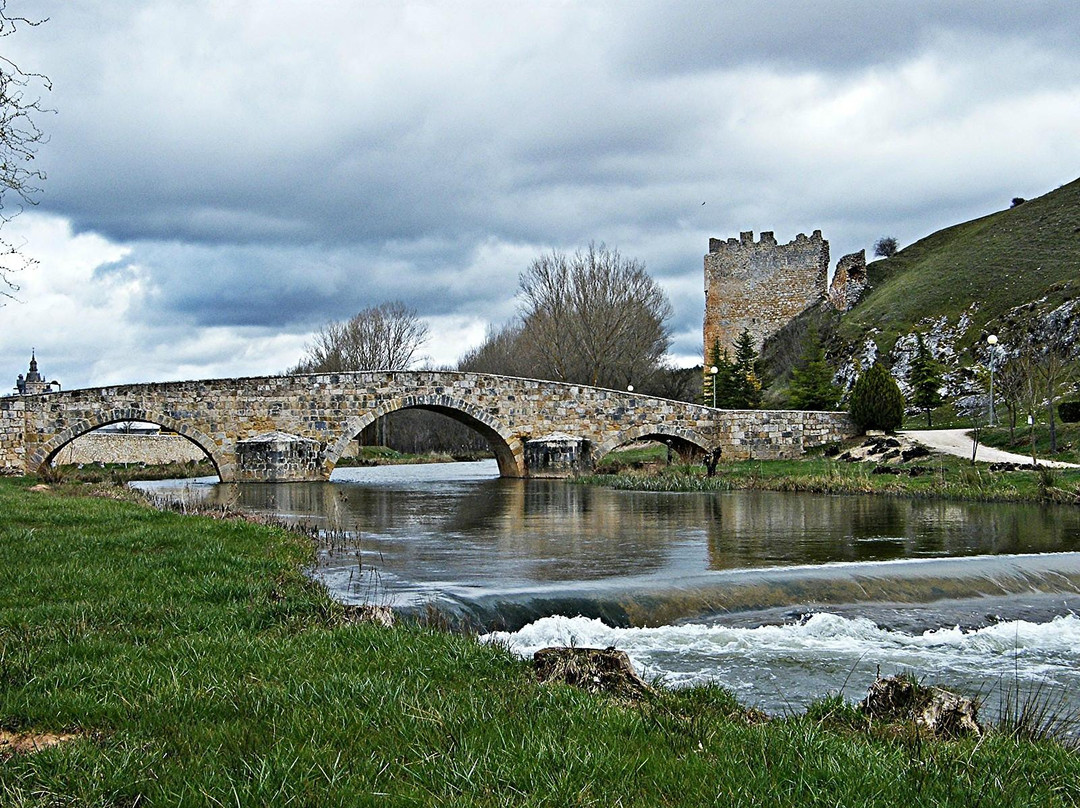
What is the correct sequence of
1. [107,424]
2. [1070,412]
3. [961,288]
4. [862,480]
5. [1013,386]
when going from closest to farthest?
[862,480] < [1013,386] < [1070,412] < [107,424] < [961,288]

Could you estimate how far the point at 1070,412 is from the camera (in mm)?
23438

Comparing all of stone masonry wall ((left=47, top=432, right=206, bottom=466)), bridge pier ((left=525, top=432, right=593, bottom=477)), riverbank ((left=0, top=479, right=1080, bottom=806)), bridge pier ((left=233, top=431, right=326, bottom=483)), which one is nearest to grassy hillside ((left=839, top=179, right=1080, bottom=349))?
bridge pier ((left=525, top=432, right=593, bottom=477))

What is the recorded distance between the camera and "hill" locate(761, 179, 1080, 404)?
3878 cm

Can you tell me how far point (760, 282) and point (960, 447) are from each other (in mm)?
31755

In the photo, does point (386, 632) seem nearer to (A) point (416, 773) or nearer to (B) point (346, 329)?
(A) point (416, 773)

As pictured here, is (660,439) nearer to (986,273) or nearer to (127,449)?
(986,273)

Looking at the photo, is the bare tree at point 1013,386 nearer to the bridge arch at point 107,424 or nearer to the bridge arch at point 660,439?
the bridge arch at point 660,439

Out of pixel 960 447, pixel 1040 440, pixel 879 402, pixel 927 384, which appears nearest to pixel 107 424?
pixel 879 402

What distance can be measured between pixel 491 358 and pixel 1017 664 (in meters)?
50.1

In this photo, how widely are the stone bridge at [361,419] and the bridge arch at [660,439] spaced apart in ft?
0.15

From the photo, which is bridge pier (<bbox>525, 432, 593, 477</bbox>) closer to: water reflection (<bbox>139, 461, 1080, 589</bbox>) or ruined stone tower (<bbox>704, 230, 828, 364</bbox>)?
water reflection (<bbox>139, 461, 1080, 589</bbox>)

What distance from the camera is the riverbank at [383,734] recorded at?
2.96 metres

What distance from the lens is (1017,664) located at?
244 inches

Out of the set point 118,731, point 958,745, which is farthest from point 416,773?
point 958,745
